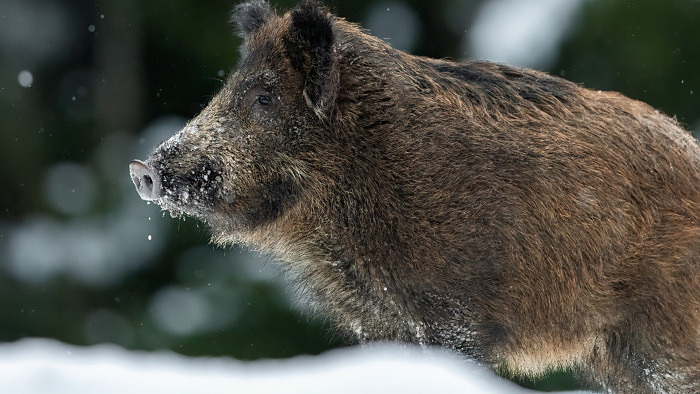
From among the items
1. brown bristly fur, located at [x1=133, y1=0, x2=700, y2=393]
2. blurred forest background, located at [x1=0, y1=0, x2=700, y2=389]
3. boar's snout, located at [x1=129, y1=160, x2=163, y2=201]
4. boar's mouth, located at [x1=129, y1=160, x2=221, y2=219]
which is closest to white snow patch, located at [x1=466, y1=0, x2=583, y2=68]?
blurred forest background, located at [x1=0, y1=0, x2=700, y2=389]

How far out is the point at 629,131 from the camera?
398 centimetres

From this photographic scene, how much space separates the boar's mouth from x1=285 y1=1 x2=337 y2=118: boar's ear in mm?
629

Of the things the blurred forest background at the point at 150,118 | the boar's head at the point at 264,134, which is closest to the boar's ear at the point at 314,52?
the boar's head at the point at 264,134

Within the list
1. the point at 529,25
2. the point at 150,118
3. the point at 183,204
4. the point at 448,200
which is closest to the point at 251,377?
the point at 183,204

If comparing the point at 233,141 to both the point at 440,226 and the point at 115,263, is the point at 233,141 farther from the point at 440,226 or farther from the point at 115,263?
the point at 115,263

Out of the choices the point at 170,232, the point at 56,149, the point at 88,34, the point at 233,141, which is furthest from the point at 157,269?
the point at 233,141

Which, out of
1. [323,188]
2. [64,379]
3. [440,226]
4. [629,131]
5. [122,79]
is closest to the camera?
[64,379]

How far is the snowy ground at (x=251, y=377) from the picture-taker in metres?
3.00

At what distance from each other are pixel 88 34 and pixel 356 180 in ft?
15.8

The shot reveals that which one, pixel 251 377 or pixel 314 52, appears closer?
pixel 314 52

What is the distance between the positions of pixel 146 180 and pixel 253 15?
A: 1.34 metres

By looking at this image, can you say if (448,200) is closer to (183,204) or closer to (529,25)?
(183,204)

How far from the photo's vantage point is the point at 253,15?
4.23 m

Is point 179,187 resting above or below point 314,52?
below
